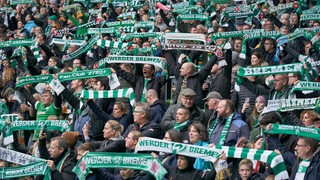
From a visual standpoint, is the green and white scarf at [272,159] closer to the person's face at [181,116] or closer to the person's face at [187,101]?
the person's face at [181,116]

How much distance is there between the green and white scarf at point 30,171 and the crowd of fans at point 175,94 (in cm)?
11

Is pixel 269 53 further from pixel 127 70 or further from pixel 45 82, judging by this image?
pixel 45 82

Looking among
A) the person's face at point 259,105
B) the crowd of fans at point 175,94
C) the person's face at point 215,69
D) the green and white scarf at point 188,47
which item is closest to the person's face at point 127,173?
the crowd of fans at point 175,94

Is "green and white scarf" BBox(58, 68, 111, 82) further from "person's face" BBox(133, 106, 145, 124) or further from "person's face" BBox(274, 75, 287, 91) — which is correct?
"person's face" BBox(274, 75, 287, 91)

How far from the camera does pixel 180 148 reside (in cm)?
1041

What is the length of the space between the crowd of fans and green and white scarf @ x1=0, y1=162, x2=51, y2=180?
11 cm

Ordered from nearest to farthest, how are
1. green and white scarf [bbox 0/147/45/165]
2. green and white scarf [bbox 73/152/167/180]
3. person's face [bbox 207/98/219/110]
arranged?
green and white scarf [bbox 73/152/167/180]
green and white scarf [bbox 0/147/45/165]
person's face [bbox 207/98/219/110]

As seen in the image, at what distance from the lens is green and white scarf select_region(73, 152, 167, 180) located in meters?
10.2

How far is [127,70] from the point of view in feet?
51.5

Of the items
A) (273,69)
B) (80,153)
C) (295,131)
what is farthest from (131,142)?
(273,69)

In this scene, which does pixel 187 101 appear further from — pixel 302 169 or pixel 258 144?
pixel 302 169

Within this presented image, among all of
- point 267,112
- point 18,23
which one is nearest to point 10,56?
point 18,23

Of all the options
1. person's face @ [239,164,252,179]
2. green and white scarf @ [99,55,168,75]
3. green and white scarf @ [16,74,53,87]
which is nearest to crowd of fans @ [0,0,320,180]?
person's face @ [239,164,252,179]

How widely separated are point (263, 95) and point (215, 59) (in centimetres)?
139
